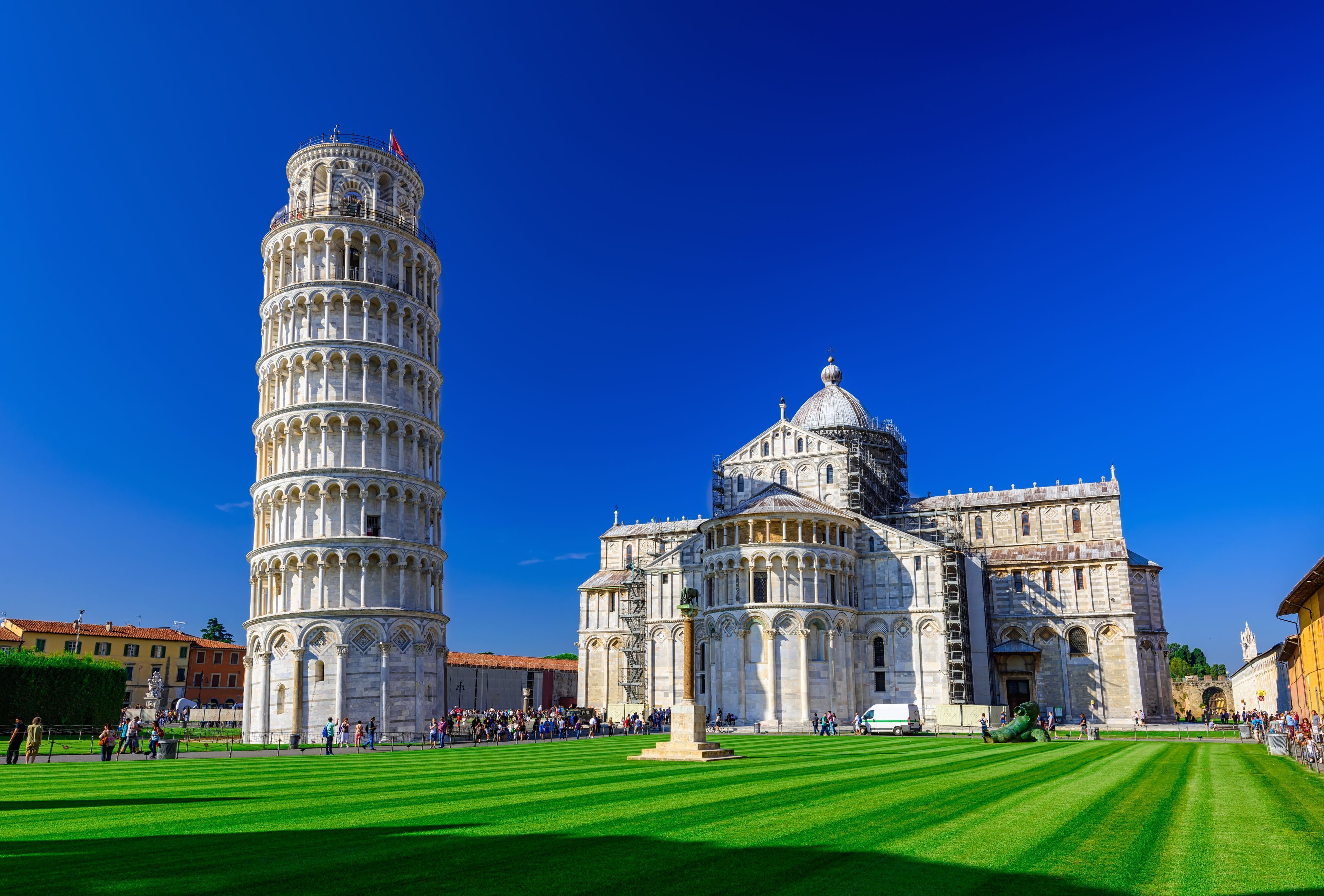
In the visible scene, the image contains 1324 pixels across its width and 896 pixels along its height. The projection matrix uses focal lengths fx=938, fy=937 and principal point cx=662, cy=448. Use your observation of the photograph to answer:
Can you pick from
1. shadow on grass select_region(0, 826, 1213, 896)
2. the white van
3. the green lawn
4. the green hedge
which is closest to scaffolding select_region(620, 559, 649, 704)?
the white van

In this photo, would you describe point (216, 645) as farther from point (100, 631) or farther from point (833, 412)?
point (833, 412)

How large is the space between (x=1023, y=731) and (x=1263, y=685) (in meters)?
49.7

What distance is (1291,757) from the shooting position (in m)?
32.5

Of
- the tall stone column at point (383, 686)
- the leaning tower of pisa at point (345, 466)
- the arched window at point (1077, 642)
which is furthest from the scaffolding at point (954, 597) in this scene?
the tall stone column at point (383, 686)

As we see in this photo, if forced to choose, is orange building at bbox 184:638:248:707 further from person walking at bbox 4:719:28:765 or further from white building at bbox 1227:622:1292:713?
white building at bbox 1227:622:1292:713

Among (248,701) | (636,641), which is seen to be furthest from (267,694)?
(636,641)

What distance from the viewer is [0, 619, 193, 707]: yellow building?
87.8 meters

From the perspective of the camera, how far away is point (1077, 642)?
72438 mm

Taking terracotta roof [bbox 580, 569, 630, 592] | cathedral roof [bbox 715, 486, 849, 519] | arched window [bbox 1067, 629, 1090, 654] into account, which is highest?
cathedral roof [bbox 715, 486, 849, 519]

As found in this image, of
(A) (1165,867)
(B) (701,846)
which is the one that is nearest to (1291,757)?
(A) (1165,867)

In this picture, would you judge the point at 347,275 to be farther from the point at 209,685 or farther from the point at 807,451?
the point at 209,685

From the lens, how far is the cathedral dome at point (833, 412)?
282 feet

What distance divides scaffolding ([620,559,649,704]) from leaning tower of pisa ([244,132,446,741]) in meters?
26.4

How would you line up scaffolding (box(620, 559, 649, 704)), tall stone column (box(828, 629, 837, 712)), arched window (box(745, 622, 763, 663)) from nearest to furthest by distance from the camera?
1. tall stone column (box(828, 629, 837, 712))
2. arched window (box(745, 622, 763, 663))
3. scaffolding (box(620, 559, 649, 704))
